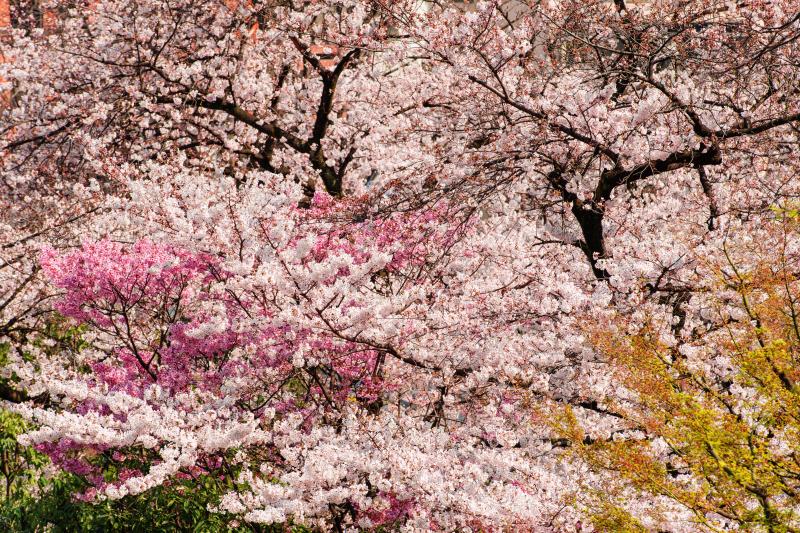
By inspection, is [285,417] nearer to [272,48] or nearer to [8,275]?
[8,275]

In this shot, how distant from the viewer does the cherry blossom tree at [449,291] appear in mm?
6293

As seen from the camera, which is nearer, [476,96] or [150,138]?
[476,96]

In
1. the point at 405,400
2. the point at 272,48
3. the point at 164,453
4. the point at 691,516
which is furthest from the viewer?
the point at 272,48

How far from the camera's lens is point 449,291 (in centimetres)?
810

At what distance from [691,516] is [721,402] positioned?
2.67 ft

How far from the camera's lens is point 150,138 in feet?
38.2

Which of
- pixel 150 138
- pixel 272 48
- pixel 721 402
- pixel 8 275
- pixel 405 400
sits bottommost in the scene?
pixel 721 402

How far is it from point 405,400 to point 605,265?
2373mm

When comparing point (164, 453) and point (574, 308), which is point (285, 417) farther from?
point (574, 308)

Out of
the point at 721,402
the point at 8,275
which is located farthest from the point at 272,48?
the point at 721,402

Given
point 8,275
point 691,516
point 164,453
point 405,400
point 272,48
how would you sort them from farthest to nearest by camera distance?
point 272,48, point 8,275, point 405,400, point 164,453, point 691,516

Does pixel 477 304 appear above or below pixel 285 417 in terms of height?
above

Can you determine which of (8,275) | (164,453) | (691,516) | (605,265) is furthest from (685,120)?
(8,275)

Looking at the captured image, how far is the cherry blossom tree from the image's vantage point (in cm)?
629
